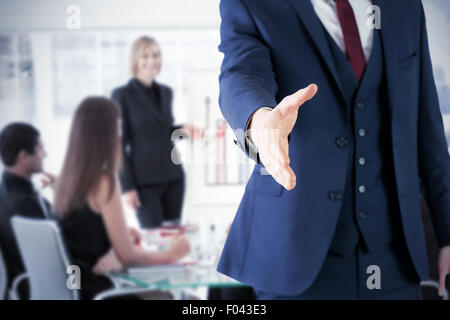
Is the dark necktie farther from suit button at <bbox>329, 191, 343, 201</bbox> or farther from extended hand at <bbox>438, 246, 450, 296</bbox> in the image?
extended hand at <bbox>438, 246, 450, 296</bbox>

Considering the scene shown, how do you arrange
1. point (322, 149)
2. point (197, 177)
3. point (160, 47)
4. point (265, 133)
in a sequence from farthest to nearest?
point (160, 47) < point (197, 177) < point (322, 149) < point (265, 133)

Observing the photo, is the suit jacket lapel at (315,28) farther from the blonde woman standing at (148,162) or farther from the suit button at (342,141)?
the blonde woman standing at (148,162)

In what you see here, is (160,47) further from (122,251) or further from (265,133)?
(265,133)

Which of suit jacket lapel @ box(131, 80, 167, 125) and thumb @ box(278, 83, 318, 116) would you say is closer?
thumb @ box(278, 83, 318, 116)

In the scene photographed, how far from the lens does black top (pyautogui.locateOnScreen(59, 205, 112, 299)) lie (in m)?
1.80

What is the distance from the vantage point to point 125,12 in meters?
1.86

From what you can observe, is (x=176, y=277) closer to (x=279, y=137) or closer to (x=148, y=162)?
(x=148, y=162)

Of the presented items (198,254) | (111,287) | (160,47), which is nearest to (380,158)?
(198,254)

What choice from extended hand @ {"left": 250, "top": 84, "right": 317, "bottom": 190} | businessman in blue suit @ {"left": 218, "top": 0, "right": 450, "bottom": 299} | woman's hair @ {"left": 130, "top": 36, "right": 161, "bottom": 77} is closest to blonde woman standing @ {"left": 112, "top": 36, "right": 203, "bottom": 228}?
woman's hair @ {"left": 130, "top": 36, "right": 161, "bottom": 77}

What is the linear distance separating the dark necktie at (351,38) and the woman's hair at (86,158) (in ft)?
3.72

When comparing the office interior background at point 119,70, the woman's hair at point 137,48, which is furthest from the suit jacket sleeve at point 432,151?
the woman's hair at point 137,48

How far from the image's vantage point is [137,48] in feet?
7.98

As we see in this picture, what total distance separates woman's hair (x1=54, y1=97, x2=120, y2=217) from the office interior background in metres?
0.07

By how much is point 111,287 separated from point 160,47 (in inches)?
46.7
